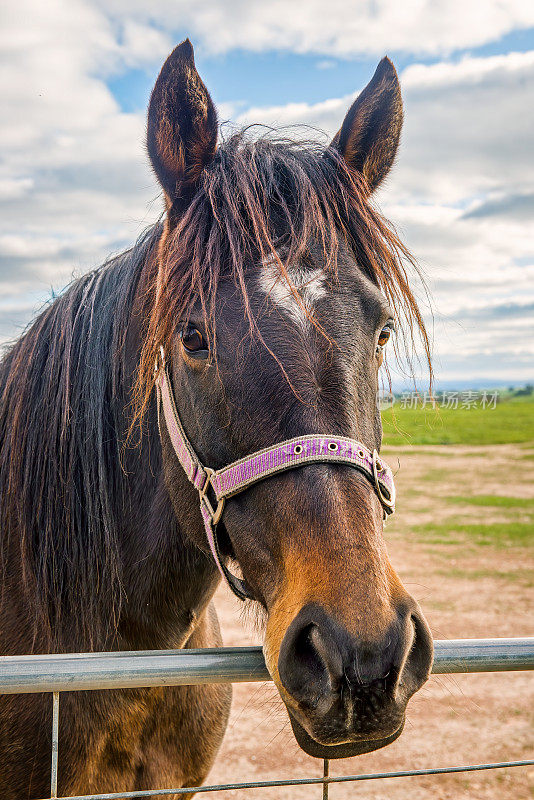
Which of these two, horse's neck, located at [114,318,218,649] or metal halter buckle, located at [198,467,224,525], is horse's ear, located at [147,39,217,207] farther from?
metal halter buckle, located at [198,467,224,525]

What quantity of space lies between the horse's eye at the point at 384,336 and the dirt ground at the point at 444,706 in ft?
1.96

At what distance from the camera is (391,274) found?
1977 mm

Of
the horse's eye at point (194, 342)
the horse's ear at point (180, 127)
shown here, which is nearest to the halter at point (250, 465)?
the horse's eye at point (194, 342)

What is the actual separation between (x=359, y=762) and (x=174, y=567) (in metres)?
A: 5.23

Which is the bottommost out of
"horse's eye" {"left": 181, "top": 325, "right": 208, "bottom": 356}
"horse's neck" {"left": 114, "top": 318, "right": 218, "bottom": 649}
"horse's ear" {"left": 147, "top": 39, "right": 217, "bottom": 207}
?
Answer: "horse's neck" {"left": 114, "top": 318, "right": 218, "bottom": 649}

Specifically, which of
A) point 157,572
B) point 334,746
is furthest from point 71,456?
point 334,746

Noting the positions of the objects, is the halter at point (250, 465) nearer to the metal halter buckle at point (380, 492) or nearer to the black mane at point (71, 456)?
the metal halter buckle at point (380, 492)

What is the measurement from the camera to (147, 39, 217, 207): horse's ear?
1.87m

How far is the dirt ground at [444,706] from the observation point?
554 centimetres

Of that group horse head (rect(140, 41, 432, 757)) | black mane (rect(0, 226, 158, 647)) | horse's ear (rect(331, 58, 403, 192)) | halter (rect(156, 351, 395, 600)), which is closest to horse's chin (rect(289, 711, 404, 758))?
horse head (rect(140, 41, 432, 757))

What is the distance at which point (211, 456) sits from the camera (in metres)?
1.73

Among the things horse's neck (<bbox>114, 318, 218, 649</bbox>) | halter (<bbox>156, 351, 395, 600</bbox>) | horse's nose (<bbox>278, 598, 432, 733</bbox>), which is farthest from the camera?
horse's neck (<bbox>114, 318, 218, 649</bbox>)

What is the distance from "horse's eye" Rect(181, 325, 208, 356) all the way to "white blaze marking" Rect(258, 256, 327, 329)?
22 centimetres

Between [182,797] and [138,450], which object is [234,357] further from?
[182,797]
